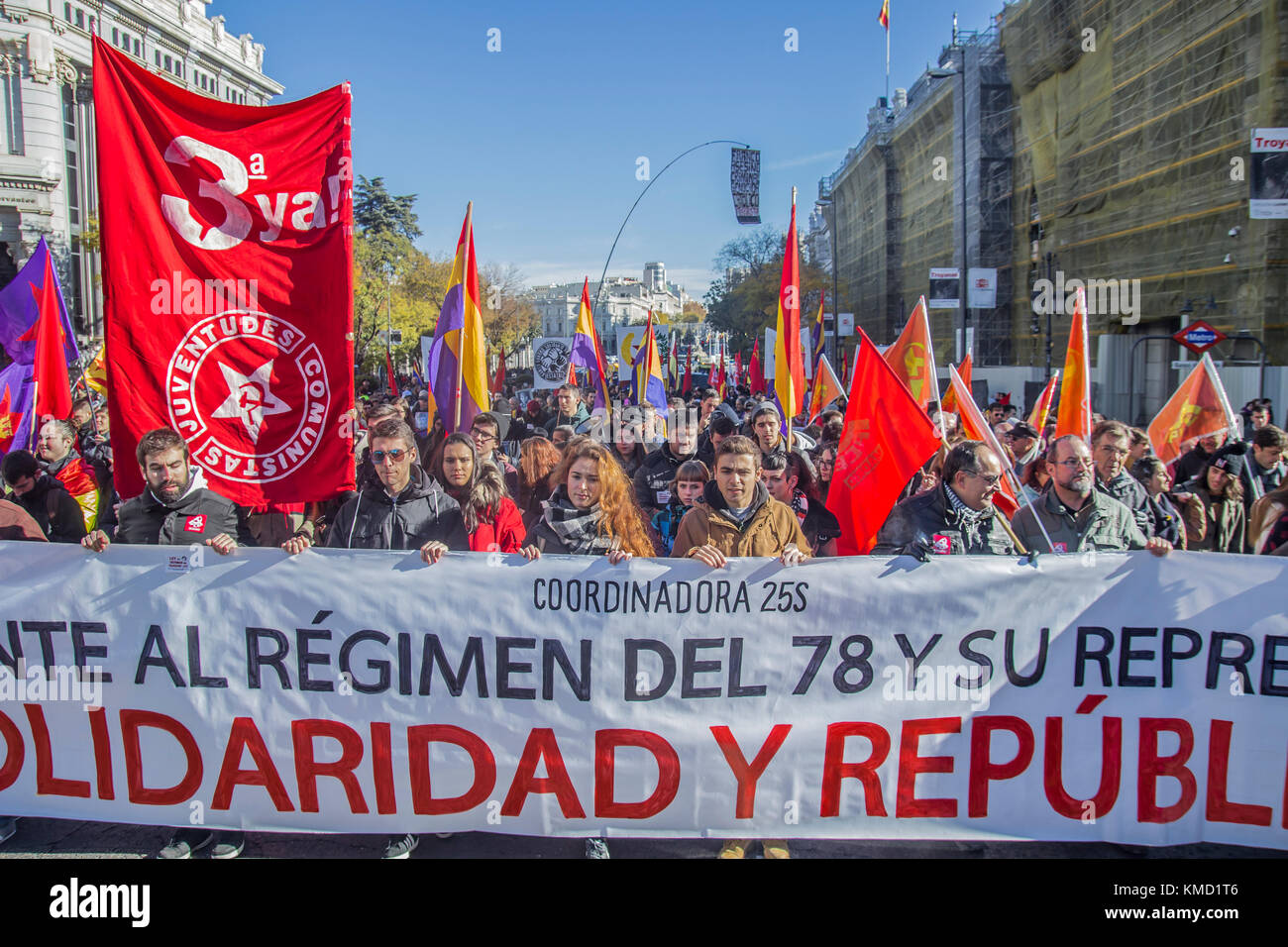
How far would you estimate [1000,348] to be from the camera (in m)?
33.5

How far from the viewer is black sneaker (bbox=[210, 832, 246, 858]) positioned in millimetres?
3480

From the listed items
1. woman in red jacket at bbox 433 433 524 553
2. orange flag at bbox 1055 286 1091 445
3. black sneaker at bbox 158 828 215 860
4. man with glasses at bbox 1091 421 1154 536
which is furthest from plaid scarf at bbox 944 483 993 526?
black sneaker at bbox 158 828 215 860

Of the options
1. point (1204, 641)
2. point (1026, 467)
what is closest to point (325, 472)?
point (1204, 641)

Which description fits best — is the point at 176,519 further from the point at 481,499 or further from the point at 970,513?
the point at 970,513

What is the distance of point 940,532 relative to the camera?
13.1ft

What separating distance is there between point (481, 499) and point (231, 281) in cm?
154

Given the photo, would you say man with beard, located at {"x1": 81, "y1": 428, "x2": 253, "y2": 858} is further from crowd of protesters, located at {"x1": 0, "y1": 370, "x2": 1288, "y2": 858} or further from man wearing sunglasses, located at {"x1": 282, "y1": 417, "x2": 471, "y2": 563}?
man wearing sunglasses, located at {"x1": 282, "y1": 417, "x2": 471, "y2": 563}

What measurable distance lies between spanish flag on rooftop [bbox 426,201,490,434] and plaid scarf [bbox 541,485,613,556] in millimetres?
1301

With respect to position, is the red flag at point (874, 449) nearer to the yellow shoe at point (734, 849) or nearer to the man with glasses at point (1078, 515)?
the man with glasses at point (1078, 515)

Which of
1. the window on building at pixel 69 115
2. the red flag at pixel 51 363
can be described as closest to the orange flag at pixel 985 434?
the red flag at pixel 51 363

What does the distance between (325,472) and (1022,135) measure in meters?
32.1

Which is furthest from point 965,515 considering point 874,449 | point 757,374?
point 757,374
